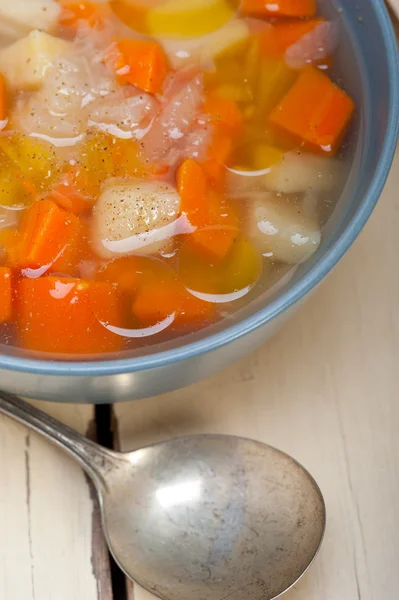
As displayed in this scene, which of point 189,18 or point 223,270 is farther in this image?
point 189,18

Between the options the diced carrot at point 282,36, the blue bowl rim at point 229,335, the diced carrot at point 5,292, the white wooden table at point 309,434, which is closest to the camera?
the blue bowl rim at point 229,335

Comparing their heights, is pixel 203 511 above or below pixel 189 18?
below

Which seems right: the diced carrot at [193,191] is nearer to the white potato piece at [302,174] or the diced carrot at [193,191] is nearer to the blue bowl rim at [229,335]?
the white potato piece at [302,174]

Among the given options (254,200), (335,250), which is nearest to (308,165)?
(254,200)

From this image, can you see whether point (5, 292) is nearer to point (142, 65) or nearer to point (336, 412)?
point (142, 65)

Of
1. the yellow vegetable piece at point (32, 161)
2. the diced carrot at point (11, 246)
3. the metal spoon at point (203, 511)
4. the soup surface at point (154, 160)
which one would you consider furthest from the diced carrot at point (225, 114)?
the metal spoon at point (203, 511)

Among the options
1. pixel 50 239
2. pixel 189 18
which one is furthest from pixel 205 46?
pixel 50 239

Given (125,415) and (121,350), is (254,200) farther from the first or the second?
(125,415)

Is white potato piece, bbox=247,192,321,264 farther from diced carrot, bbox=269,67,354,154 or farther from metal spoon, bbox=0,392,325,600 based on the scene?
metal spoon, bbox=0,392,325,600

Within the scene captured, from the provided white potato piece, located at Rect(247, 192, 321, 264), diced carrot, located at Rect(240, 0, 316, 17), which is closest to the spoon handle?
white potato piece, located at Rect(247, 192, 321, 264)

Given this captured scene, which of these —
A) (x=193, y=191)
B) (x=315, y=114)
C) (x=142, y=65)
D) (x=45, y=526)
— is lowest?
(x=45, y=526)
